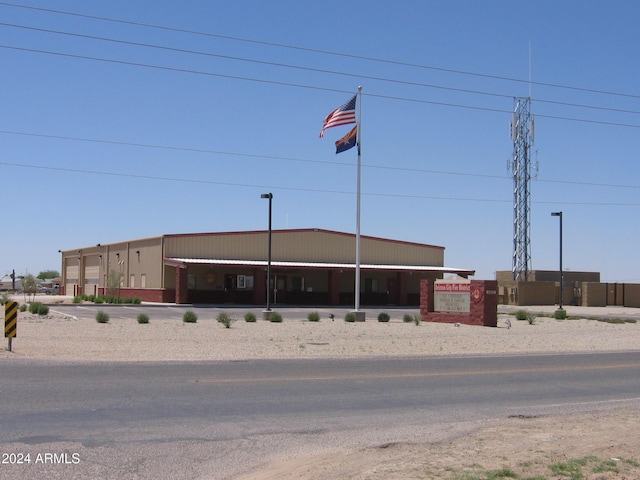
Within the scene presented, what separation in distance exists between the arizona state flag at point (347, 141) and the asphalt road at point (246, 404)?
60.9ft

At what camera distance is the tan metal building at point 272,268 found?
5328 centimetres

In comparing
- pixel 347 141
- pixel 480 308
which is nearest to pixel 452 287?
pixel 480 308

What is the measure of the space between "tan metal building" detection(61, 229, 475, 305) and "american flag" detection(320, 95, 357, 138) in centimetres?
1889

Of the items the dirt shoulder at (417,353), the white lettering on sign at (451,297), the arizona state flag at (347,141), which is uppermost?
the arizona state flag at (347,141)

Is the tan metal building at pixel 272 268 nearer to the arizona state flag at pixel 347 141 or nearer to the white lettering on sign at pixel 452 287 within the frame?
the arizona state flag at pixel 347 141

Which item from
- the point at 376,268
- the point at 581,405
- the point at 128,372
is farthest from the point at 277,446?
the point at 376,268

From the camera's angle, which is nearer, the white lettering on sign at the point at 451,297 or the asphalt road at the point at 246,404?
the asphalt road at the point at 246,404

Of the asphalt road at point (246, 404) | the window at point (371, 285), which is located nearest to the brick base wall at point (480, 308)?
the asphalt road at point (246, 404)

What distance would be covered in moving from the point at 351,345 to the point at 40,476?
652 inches

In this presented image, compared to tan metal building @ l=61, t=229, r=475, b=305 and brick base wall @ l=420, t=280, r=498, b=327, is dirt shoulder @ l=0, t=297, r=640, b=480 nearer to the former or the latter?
brick base wall @ l=420, t=280, r=498, b=327

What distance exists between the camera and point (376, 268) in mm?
56688

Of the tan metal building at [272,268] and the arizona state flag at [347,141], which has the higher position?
the arizona state flag at [347,141]

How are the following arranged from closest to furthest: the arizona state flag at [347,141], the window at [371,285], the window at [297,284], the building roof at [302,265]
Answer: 1. the arizona state flag at [347,141]
2. the building roof at [302,265]
3. the window at [297,284]
4. the window at [371,285]

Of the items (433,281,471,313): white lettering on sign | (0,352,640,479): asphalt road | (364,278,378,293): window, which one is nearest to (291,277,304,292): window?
(364,278,378,293): window
